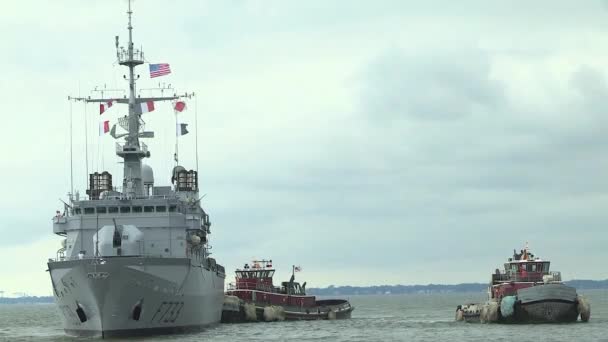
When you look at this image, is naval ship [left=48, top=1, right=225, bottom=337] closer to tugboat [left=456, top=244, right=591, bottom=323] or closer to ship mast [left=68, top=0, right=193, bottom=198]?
ship mast [left=68, top=0, right=193, bottom=198]

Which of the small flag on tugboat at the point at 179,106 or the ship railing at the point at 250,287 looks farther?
the ship railing at the point at 250,287

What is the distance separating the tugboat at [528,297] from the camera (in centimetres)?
6725

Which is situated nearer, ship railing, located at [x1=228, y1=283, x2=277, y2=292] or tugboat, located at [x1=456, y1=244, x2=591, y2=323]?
tugboat, located at [x1=456, y1=244, x2=591, y2=323]

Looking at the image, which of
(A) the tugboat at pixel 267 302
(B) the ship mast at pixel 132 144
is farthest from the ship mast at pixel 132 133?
(A) the tugboat at pixel 267 302

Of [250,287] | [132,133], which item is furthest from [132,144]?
[250,287]

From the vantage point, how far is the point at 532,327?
65312 millimetres

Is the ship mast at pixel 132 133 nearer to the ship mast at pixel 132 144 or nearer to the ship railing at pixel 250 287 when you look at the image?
the ship mast at pixel 132 144

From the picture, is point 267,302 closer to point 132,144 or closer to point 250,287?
point 250,287

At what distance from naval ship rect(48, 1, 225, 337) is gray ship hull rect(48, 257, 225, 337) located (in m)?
0.05

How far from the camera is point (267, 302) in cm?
8581

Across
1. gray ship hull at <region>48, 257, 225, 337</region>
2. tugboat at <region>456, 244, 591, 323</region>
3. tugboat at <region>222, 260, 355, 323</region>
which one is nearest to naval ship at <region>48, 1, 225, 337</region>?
gray ship hull at <region>48, 257, 225, 337</region>

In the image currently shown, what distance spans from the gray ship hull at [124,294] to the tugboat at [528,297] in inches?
825

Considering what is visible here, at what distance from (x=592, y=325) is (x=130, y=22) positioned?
3548cm

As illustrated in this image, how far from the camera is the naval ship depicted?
188 ft
